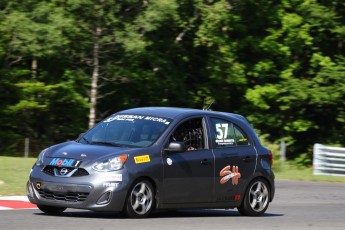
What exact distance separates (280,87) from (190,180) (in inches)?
1035

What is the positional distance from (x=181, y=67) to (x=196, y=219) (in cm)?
2760

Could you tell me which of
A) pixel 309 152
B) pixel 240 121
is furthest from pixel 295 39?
pixel 240 121

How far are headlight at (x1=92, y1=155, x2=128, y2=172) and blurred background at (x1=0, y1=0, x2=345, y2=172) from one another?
2274 cm

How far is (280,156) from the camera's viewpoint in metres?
29.4

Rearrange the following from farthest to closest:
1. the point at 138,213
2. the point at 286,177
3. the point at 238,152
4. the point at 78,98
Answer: the point at 78,98, the point at 286,177, the point at 238,152, the point at 138,213

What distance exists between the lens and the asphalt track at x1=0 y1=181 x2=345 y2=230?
1102cm

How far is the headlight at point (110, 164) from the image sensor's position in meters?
11.5

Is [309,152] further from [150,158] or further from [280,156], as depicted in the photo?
[150,158]

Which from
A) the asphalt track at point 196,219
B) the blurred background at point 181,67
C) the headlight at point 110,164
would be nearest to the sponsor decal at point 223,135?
the asphalt track at point 196,219

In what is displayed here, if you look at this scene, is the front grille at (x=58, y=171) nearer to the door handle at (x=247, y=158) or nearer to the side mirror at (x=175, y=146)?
the side mirror at (x=175, y=146)

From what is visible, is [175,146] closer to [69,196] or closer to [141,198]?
[141,198]

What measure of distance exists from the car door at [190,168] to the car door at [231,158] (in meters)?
0.18

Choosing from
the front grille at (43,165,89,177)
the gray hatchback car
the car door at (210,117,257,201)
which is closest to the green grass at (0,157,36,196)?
the gray hatchback car

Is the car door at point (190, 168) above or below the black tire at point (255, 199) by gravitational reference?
above
